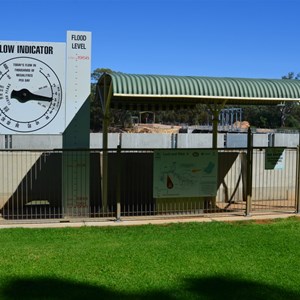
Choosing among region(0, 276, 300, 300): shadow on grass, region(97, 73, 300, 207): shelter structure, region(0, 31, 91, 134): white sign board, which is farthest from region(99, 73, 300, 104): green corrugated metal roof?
region(0, 276, 300, 300): shadow on grass

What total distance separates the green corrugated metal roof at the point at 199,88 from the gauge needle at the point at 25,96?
1.60m

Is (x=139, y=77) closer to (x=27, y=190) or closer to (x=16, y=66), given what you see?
(x=16, y=66)

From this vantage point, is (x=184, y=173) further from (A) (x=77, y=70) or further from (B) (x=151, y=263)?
(B) (x=151, y=263)

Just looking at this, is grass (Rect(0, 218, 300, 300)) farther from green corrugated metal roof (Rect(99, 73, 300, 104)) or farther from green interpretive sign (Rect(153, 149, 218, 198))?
green corrugated metal roof (Rect(99, 73, 300, 104))

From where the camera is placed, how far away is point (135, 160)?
1286 centimetres

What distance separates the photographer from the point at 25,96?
35.8 ft

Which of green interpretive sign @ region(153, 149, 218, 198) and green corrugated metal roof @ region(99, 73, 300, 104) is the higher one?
green corrugated metal roof @ region(99, 73, 300, 104)

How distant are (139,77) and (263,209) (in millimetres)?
4930

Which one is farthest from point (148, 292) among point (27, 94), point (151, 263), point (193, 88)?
point (27, 94)

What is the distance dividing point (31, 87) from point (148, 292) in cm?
657

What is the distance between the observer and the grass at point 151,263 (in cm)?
577

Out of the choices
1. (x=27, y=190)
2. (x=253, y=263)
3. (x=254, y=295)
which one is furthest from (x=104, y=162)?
(x=254, y=295)

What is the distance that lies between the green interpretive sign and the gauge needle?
290 cm

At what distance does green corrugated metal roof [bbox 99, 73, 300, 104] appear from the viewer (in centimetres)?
1006
